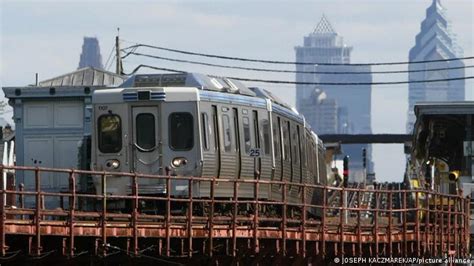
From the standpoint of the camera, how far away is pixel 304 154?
35688mm

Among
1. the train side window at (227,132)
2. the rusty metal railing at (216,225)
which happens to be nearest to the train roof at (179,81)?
the train side window at (227,132)

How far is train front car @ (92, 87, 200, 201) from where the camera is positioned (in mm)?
28969

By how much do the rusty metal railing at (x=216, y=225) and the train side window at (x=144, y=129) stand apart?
0.81 m

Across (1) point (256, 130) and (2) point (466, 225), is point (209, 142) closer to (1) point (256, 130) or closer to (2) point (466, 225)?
(1) point (256, 130)

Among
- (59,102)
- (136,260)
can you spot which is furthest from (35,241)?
(59,102)

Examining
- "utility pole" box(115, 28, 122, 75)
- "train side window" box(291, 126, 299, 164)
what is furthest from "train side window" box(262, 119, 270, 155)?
"utility pole" box(115, 28, 122, 75)

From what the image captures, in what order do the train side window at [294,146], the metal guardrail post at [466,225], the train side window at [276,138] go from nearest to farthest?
the train side window at [276,138] < the train side window at [294,146] < the metal guardrail post at [466,225]

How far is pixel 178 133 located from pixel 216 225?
4.11m

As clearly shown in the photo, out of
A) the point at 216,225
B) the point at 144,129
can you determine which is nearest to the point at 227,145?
the point at 144,129

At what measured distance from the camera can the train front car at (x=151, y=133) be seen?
29.0 m

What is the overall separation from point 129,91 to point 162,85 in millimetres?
912

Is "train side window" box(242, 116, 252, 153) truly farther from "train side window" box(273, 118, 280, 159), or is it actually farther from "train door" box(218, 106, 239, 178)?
"train side window" box(273, 118, 280, 159)

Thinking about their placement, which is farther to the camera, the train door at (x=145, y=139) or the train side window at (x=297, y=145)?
the train side window at (x=297, y=145)

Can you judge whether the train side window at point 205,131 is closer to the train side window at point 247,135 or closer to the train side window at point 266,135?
the train side window at point 247,135
